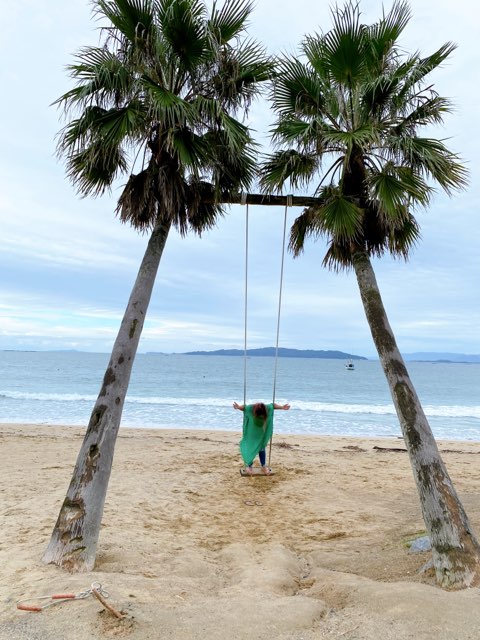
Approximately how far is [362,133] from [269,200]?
1480mm

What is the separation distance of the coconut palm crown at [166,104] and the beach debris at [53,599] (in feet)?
12.9

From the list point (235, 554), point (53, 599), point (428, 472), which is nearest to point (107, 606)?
point (53, 599)

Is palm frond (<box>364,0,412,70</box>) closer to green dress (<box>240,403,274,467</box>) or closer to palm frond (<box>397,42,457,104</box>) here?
palm frond (<box>397,42,457,104</box>)

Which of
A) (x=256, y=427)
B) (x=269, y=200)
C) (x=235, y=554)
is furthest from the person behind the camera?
(x=256, y=427)

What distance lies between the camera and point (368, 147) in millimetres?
5375

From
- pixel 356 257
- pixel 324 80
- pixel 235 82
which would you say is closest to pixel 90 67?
pixel 235 82

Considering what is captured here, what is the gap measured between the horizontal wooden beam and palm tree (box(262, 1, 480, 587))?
0.12m

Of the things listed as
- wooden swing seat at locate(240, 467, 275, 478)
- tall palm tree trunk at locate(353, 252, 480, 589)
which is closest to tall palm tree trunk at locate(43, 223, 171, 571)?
tall palm tree trunk at locate(353, 252, 480, 589)

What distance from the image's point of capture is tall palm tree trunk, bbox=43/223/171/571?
4480 millimetres

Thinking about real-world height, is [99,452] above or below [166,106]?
below

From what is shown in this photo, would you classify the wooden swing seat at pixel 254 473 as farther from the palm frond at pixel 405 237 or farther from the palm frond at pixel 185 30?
the palm frond at pixel 185 30

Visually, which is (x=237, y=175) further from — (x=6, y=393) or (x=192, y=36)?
(x=6, y=393)

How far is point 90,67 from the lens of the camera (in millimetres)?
5289

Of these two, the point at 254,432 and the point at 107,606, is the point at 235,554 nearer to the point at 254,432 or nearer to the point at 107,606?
the point at 107,606
